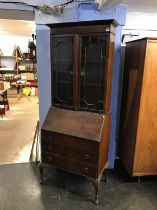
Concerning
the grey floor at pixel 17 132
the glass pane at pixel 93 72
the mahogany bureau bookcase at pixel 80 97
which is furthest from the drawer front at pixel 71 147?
the grey floor at pixel 17 132

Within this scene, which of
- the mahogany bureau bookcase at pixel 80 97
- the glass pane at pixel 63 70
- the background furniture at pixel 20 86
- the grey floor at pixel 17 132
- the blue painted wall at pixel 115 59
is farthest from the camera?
the background furniture at pixel 20 86

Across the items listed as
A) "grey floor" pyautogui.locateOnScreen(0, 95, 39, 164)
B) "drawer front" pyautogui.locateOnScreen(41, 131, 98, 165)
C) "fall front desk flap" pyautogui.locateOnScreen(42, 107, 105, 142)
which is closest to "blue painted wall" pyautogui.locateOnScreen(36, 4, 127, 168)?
"fall front desk flap" pyautogui.locateOnScreen(42, 107, 105, 142)

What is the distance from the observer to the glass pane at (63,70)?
2.16m

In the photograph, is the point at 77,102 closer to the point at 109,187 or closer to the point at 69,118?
the point at 69,118

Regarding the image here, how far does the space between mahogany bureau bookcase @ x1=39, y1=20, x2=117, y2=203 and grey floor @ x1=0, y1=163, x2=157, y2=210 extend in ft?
0.77

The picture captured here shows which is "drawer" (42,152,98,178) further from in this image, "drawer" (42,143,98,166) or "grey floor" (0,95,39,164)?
"grey floor" (0,95,39,164)

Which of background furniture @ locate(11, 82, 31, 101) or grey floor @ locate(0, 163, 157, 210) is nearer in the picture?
grey floor @ locate(0, 163, 157, 210)

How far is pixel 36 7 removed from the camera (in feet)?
7.64

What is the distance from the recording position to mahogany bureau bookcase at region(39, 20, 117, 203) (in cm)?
202

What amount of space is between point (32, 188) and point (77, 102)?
1.21 m

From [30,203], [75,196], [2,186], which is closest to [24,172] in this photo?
[2,186]

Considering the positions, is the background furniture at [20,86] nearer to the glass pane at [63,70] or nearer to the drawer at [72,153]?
the glass pane at [63,70]

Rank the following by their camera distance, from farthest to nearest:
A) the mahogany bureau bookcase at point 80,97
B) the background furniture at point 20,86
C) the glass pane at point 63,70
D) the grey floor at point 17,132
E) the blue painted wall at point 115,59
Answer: the background furniture at point 20,86
the grey floor at point 17,132
the blue painted wall at point 115,59
the glass pane at point 63,70
the mahogany bureau bookcase at point 80,97

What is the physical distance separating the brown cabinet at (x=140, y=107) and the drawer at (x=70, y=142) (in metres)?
0.62
